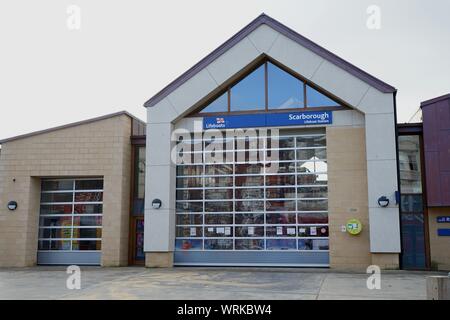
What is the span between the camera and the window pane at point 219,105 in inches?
691

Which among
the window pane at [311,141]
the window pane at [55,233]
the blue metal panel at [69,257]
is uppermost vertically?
the window pane at [311,141]

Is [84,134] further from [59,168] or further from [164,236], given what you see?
[164,236]

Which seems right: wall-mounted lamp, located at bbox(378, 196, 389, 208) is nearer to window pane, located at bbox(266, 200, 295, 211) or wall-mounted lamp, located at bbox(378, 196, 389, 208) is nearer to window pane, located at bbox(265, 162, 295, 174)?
window pane, located at bbox(266, 200, 295, 211)

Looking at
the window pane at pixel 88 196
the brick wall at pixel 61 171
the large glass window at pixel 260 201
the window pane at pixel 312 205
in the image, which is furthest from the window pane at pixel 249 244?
the window pane at pixel 88 196

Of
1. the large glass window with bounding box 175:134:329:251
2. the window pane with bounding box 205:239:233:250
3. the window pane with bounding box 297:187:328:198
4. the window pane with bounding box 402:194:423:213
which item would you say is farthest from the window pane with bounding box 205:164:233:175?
the window pane with bounding box 402:194:423:213

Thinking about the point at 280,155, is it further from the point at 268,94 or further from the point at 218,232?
the point at 218,232

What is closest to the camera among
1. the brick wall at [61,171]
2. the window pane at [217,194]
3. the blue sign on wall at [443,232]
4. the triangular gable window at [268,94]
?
the blue sign on wall at [443,232]

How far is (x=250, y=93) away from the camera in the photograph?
17375 millimetres

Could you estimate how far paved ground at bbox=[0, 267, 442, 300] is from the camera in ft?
35.4

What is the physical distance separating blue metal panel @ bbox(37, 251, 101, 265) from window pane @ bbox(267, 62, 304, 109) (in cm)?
807

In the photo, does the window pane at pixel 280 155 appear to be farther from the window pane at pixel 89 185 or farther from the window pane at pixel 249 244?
the window pane at pixel 89 185

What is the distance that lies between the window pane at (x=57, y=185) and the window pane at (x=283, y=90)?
786 cm

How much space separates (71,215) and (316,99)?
9.59 metres
